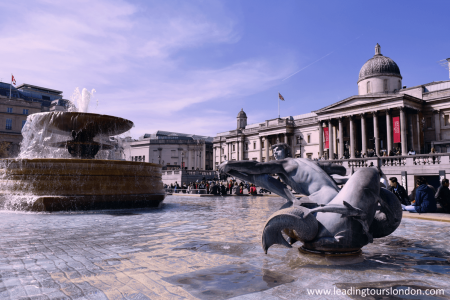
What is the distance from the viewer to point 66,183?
33.5 feet

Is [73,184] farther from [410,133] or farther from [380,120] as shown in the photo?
[380,120]

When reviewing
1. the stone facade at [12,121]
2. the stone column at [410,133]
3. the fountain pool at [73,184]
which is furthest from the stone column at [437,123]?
the stone facade at [12,121]

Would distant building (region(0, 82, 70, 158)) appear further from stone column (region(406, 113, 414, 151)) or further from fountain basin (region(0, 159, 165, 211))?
stone column (region(406, 113, 414, 151))

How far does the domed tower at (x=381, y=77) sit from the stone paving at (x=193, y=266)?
145 feet

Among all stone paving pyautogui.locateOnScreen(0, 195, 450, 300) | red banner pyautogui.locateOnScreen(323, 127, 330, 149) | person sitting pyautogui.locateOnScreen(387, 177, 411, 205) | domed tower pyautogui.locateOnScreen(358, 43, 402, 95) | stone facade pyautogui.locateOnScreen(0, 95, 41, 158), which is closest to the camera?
stone paving pyautogui.locateOnScreen(0, 195, 450, 300)

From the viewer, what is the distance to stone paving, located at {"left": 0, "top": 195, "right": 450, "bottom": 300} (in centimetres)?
296

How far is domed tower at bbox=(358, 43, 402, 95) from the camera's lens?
1758 inches

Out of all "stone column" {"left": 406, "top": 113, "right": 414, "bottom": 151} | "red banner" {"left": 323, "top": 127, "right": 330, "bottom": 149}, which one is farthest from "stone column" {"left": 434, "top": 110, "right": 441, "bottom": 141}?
"red banner" {"left": 323, "top": 127, "right": 330, "bottom": 149}

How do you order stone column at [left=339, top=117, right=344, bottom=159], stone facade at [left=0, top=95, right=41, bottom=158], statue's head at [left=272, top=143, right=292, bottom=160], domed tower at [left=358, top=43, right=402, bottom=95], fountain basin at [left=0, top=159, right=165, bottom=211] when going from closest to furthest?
statue's head at [left=272, top=143, right=292, bottom=160] < fountain basin at [left=0, top=159, right=165, bottom=211] < domed tower at [left=358, top=43, right=402, bottom=95] < stone column at [left=339, top=117, right=344, bottom=159] < stone facade at [left=0, top=95, right=41, bottom=158]

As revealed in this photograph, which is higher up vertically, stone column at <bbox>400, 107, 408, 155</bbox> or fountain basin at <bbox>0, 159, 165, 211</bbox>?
stone column at <bbox>400, 107, 408, 155</bbox>

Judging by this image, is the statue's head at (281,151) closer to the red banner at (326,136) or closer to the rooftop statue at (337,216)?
the rooftop statue at (337,216)

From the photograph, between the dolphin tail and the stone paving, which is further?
the dolphin tail

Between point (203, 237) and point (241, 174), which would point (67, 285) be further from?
point (203, 237)

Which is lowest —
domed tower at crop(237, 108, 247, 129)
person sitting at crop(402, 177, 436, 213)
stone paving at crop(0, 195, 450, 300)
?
stone paving at crop(0, 195, 450, 300)
